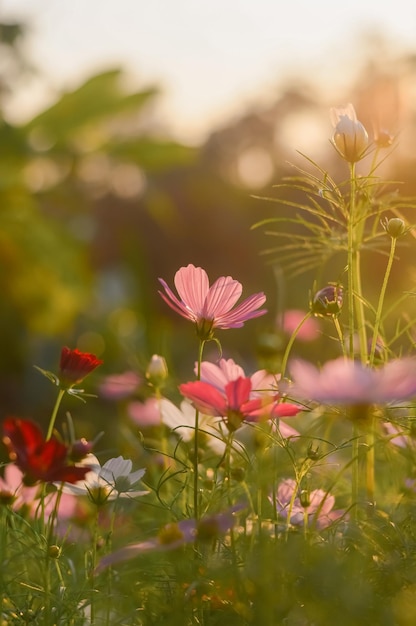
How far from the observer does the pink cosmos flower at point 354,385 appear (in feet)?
1.22

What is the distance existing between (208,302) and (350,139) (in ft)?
0.44

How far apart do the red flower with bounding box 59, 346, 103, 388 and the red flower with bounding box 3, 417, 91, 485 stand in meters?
0.08

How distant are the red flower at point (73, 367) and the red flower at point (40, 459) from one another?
8cm

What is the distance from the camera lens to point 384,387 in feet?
1.26

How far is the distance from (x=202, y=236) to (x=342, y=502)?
27.3 feet

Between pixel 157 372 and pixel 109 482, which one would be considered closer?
pixel 109 482

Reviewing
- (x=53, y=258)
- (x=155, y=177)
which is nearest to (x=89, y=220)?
(x=155, y=177)

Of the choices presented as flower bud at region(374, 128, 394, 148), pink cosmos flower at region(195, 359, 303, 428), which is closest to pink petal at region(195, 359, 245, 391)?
pink cosmos flower at region(195, 359, 303, 428)

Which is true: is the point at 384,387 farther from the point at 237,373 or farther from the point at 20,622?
the point at 20,622

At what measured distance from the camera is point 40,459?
430mm

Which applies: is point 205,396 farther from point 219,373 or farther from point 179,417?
point 179,417

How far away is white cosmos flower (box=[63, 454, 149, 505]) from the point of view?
0.50 metres

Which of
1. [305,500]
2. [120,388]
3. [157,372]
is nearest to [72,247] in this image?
[120,388]

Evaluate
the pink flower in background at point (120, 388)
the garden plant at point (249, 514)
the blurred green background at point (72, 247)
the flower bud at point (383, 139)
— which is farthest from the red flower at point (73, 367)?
the blurred green background at point (72, 247)
